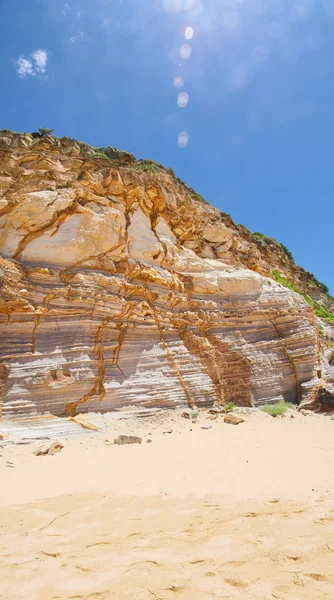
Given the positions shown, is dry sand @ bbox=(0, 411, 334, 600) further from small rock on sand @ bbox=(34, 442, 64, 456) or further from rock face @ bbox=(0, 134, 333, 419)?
rock face @ bbox=(0, 134, 333, 419)

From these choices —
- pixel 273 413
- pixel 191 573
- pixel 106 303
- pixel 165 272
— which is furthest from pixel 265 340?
pixel 191 573

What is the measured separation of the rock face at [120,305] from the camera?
324 inches

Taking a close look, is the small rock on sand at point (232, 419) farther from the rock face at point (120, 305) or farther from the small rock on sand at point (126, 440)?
the small rock on sand at point (126, 440)

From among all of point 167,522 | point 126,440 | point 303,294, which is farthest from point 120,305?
point 303,294

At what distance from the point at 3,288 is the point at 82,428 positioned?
13.3ft

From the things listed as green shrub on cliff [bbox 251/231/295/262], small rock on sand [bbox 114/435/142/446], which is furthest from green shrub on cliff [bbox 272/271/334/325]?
small rock on sand [bbox 114/435/142/446]

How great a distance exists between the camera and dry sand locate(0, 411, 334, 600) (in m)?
2.45

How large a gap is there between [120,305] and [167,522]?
6.67 metres

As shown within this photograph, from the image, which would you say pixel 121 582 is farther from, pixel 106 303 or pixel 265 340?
pixel 265 340

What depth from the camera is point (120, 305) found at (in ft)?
31.8

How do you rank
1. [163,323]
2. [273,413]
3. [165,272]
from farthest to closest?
[165,272] < [163,323] < [273,413]

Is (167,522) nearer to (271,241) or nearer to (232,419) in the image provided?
(232,419)

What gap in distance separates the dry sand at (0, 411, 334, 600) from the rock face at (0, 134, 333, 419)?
199 cm

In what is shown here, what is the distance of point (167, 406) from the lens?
9.09 m
